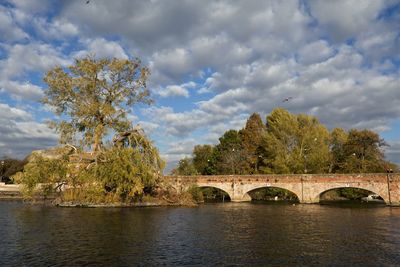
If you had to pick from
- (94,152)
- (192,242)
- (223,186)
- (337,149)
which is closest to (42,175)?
(94,152)

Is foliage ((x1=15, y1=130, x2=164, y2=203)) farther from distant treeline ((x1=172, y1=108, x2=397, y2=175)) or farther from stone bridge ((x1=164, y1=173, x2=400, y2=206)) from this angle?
distant treeline ((x1=172, y1=108, x2=397, y2=175))

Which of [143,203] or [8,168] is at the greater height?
[8,168]

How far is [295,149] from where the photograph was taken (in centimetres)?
5775

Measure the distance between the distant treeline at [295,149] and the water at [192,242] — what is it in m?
28.1

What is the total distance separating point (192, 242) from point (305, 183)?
32.3 metres

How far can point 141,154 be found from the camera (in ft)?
128

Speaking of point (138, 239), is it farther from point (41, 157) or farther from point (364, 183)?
point (364, 183)

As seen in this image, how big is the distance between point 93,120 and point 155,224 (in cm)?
1992

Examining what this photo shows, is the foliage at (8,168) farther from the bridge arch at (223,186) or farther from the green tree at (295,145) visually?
the green tree at (295,145)

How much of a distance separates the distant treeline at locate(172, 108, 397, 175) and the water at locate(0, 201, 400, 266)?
28.1 metres

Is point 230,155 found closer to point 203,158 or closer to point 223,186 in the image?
point 223,186

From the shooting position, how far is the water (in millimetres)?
14695

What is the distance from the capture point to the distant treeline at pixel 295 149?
54938 mm

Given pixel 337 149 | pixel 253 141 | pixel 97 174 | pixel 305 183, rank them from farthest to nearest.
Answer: pixel 253 141
pixel 337 149
pixel 305 183
pixel 97 174
